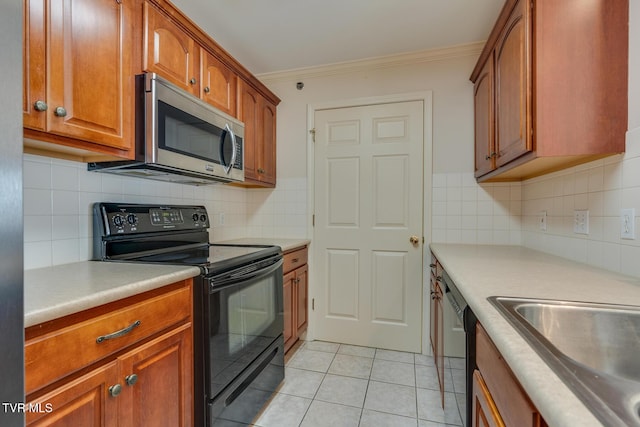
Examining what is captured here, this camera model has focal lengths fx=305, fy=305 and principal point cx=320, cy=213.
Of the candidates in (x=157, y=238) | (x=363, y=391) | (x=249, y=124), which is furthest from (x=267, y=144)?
(x=363, y=391)

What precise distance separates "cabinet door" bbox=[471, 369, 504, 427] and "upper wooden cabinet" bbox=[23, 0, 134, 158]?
5.11 ft

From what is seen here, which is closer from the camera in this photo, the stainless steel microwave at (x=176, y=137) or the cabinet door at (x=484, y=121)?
the stainless steel microwave at (x=176, y=137)

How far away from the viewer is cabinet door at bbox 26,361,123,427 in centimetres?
75

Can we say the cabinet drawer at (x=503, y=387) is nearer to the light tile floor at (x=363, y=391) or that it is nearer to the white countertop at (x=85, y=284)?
the light tile floor at (x=363, y=391)

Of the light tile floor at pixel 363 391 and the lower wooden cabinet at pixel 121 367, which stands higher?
A: the lower wooden cabinet at pixel 121 367

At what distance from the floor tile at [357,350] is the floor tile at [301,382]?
0.41 meters

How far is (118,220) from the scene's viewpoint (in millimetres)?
1493

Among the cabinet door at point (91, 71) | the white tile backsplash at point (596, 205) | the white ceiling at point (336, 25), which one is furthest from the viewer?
the white ceiling at point (336, 25)

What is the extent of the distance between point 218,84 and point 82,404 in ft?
5.58

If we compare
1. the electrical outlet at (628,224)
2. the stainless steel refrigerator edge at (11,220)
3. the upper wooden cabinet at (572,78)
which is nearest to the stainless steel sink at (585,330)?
the electrical outlet at (628,224)

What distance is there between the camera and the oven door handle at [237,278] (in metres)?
1.31

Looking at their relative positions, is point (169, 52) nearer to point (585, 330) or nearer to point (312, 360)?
point (585, 330)

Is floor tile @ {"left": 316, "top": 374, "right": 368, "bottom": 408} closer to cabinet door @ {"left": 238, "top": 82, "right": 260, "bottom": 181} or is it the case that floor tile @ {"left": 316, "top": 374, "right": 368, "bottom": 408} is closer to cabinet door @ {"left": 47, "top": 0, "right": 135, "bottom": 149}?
cabinet door @ {"left": 238, "top": 82, "right": 260, "bottom": 181}

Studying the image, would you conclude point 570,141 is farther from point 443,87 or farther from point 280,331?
point 280,331
